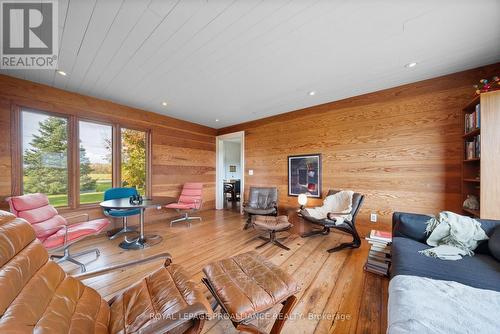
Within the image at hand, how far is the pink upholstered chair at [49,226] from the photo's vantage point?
1.91m

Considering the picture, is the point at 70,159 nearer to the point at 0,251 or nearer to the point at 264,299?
the point at 0,251

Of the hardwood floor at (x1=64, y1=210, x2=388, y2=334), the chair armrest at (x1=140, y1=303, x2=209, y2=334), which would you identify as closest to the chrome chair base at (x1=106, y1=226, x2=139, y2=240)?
the hardwood floor at (x1=64, y1=210, x2=388, y2=334)

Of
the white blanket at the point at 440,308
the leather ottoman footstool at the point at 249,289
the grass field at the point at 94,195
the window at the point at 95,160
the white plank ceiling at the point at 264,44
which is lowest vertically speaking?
the leather ottoman footstool at the point at 249,289

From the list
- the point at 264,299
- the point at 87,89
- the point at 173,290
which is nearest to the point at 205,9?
the point at 173,290

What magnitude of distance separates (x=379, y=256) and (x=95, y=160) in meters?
4.68

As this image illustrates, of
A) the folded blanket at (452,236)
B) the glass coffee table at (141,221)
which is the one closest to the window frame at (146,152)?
the glass coffee table at (141,221)

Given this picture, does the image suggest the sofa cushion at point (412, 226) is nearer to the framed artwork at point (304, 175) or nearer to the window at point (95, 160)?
the framed artwork at point (304, 175)

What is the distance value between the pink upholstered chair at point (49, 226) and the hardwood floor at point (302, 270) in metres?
0.36

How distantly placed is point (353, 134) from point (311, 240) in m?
2.00

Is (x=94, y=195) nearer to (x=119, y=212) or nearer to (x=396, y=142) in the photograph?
(x=119, y=212)

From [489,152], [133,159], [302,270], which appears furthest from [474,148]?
[133,159]

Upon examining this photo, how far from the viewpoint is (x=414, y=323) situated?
83cm

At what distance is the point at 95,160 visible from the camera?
10.8 feet

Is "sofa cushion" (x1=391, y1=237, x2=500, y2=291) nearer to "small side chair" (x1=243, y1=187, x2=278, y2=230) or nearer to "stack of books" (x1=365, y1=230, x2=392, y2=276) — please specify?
"stack of books" (x1=365, y1=230, x2=392, y2=276)
